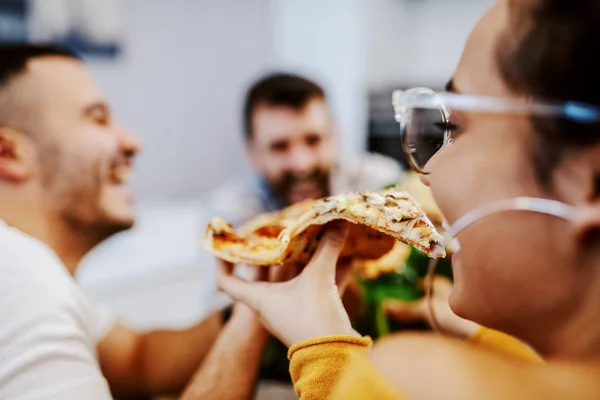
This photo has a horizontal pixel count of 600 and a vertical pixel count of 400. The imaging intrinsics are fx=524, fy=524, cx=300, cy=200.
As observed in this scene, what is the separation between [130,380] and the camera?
1.18 meters

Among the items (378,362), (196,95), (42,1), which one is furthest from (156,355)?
(196,95)

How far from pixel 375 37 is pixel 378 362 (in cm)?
324

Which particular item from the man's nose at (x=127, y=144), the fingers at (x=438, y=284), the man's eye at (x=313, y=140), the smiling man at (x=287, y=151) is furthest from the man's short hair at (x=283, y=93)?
the fingers at (x=438, y=284)

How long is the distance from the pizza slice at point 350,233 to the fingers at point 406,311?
204mm

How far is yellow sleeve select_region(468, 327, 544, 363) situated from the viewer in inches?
30.6

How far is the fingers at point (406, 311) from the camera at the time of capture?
108cm

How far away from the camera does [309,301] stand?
2.36 ft

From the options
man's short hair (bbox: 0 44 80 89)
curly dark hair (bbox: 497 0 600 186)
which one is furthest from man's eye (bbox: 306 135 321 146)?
curly dark hair (bbox: 497 0 600 186)

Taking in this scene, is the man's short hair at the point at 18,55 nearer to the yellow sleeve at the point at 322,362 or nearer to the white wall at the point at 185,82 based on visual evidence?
the yellow sleeve at the point at 322,362

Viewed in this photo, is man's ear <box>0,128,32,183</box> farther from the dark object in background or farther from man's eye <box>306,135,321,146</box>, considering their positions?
the dark object in background

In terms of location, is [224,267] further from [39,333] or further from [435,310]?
[435,310]

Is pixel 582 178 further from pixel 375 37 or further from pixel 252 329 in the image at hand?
pixel 375 37

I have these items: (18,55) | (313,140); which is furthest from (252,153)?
(18,55)

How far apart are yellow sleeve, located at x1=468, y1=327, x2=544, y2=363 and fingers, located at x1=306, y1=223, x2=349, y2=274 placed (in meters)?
0.26
